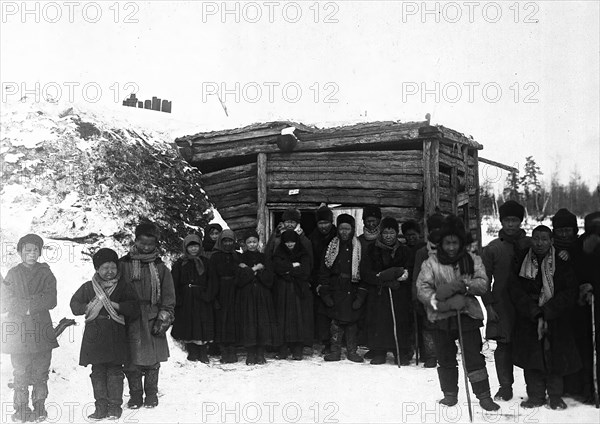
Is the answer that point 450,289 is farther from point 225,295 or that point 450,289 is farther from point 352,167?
point 352,167

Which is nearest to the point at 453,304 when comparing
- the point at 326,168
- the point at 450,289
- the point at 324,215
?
the point at 450,289

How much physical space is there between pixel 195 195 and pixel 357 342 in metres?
4.10

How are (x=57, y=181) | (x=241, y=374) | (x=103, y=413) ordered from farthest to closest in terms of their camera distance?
1. (x=57, y=181)
2. (x=241, y=374)
3. (x=103, y=413)

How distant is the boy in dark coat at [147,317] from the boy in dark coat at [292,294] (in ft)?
6.73

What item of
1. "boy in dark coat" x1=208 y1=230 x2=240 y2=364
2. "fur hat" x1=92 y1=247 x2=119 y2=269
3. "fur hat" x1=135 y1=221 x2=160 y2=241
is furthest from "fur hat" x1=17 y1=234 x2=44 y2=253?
"boy in dark coat" x1=208 y1=230 x2=240 y2=364

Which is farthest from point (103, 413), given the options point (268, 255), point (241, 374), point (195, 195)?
point (195, 195)

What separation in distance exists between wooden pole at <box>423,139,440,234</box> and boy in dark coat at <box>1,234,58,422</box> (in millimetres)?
5937

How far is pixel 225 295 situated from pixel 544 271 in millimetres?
3823

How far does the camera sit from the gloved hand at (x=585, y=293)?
532 centimetres

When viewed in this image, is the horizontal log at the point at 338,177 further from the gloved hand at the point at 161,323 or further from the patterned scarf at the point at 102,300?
the patterned scarf at the point at 102,300

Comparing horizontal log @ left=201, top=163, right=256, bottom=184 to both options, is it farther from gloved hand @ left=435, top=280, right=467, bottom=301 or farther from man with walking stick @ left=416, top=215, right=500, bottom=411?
gloved hand @ left=435, top=280, right=467, bottom=301

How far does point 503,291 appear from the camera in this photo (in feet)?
19.1

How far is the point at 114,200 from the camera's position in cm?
888

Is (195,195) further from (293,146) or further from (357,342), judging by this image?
(357,342)
